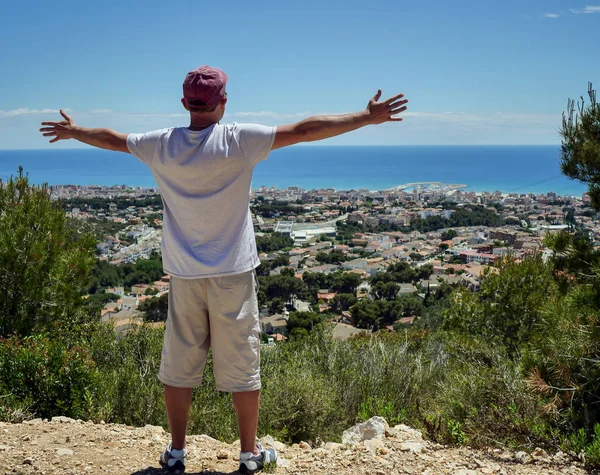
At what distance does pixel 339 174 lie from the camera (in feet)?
521

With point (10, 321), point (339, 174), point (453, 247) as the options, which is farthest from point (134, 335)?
point (339, 174)

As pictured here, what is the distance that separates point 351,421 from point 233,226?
109 inches

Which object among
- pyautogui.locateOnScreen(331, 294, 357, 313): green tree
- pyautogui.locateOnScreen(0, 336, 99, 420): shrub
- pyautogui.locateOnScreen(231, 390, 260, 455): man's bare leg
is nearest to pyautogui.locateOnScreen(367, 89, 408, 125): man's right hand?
pyautogui.locateOnScreen(231, 390, 260, 455): man's bare leg

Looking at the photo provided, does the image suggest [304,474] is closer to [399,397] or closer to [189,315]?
[189,315]

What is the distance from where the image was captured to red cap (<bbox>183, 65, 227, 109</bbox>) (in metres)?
2.16

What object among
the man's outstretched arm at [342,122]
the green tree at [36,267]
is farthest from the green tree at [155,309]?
the man's outstretched arm at [342,122]

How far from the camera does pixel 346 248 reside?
53156 mm

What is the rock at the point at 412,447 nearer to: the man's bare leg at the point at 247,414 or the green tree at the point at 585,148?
the man's bare leg at the point at 247,414

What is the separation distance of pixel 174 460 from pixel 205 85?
158 cm

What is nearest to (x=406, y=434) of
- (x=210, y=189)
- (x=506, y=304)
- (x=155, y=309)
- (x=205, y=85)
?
(x=210, y=189)

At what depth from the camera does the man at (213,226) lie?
83.7 inches

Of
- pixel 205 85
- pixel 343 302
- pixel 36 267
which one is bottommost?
pixel 343 302

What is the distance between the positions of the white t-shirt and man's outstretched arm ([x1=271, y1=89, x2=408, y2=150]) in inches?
3.5

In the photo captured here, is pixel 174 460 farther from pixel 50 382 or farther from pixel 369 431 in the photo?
pixel 50 382
